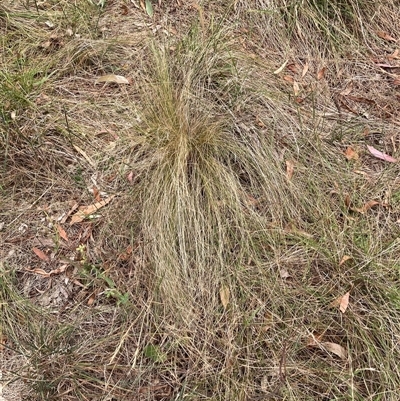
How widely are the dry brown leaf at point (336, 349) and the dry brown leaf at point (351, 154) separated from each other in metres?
0.96

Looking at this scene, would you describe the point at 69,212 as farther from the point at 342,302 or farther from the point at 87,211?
the point at 342,302

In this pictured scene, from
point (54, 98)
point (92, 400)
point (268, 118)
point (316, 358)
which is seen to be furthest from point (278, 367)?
point (54, 98)

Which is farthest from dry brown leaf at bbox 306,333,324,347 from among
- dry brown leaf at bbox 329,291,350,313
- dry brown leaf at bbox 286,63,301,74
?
dry brown leaf at bbox 286,63,301,74

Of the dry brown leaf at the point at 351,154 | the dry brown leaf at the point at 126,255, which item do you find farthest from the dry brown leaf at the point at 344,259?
the dry brown leaf at the point at 126,255

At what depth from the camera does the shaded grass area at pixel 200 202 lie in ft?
6.42

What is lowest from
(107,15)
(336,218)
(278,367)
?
(278,367)

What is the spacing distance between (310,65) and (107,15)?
1206mm

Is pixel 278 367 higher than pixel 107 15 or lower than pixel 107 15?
lower

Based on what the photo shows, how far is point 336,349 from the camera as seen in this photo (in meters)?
1.99

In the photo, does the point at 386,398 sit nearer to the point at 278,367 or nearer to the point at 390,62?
the point at 278,367

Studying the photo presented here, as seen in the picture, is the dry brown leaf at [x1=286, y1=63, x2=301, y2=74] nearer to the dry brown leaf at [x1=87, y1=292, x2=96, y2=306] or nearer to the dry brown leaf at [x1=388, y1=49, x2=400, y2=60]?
the dry brown leaf at [x1=388, y1=49, x2=400, y2=60]

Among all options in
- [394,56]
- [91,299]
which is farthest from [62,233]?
[394,56]

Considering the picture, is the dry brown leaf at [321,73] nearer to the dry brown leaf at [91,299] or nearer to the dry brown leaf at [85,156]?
the dry brown leaf at [85,156]

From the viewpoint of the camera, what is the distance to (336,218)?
232cm
